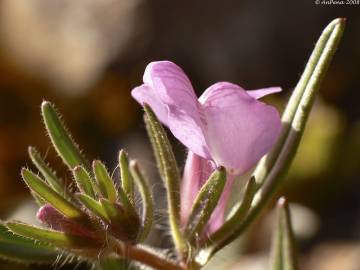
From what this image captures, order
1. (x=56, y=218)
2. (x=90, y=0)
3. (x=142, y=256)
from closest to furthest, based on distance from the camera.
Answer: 1. (x=56, y=218)
2. (x=142, y=256)
3. (x=90, y=0)

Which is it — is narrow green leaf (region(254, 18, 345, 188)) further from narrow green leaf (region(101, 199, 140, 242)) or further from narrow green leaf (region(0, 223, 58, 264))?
narrow green leaf (region(0, 223, 58, 264))

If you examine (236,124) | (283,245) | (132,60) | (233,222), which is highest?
(236,124)

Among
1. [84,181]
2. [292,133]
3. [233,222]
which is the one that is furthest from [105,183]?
[292,133]

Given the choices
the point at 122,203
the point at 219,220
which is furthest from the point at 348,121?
the point at 122,203

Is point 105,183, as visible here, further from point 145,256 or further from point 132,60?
point 132,60

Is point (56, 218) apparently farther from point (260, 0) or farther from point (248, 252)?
point (260, 0)

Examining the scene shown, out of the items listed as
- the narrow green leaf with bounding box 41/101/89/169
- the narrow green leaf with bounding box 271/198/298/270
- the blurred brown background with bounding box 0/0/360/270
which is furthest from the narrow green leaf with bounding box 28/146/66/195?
the blurred brown background with bounding box 0/0/360/270
